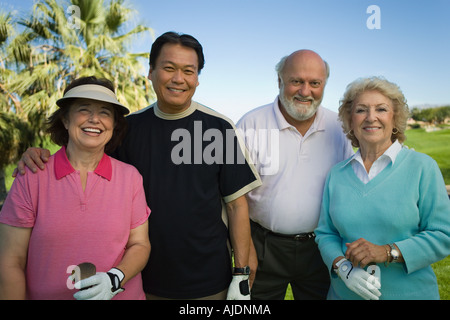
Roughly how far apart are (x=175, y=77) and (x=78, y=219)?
1.10 m

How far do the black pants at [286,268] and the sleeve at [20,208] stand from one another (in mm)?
1702

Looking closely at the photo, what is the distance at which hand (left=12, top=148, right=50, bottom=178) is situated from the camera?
71.6 inches

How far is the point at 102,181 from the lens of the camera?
191 centimetres

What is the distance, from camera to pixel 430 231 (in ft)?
6.23

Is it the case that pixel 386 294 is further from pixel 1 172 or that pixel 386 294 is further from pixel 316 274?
pixel 1 172

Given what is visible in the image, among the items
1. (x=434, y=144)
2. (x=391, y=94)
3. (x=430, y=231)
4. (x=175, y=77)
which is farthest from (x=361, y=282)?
(x=434, y=144)

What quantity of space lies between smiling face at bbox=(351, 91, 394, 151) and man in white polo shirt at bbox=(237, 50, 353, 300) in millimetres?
497

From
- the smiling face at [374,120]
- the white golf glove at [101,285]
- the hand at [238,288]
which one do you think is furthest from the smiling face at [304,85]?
the white golf glove at [101,285]

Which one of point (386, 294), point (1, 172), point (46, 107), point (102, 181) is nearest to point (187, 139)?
point (102, 181)

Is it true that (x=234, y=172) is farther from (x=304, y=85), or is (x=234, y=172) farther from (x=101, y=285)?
(x=101, y=285)

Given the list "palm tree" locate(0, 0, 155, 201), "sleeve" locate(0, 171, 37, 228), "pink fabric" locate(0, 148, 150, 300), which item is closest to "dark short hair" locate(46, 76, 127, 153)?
"pink fabric" locate(0, 148, 150, 300)

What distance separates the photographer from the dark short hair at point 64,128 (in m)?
2.02

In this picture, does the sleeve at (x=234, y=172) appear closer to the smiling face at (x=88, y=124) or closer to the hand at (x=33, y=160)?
the smiling face at (x=88, y=124)

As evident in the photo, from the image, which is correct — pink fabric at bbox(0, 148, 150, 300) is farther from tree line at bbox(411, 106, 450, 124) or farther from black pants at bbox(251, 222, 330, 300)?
tree line at bbox(411, 106, 450, 124)
